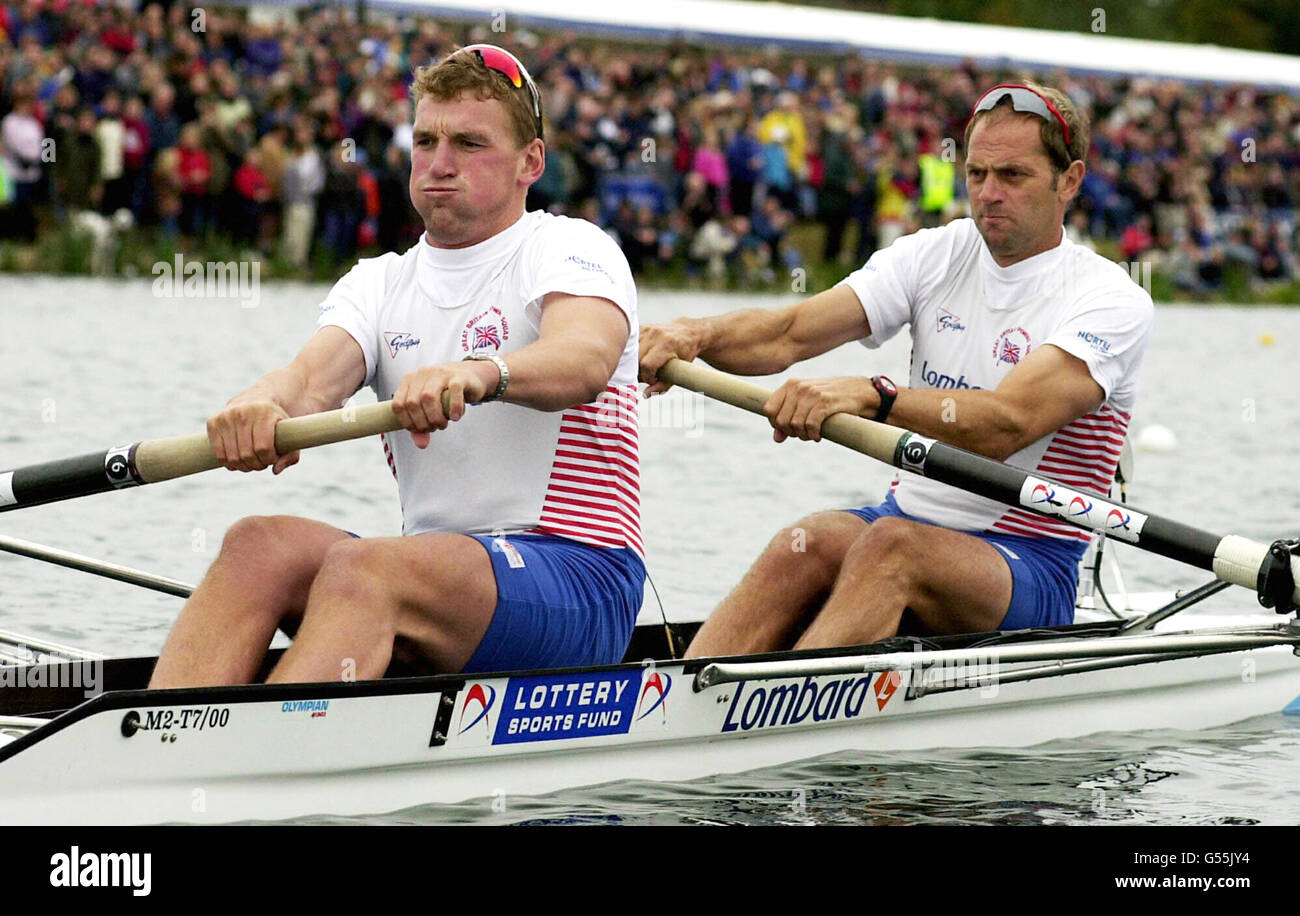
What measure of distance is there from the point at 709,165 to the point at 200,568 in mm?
15504

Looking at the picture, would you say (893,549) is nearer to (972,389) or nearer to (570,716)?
(972,389)

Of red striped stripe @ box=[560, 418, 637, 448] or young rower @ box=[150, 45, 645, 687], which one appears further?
red striped stripe @ box=[560, 418, 637, 448]

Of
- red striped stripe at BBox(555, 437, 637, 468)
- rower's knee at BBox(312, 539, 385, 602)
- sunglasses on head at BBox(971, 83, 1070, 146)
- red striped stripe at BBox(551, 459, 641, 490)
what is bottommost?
rower's knee at BBox(312, 539, 385, 602)

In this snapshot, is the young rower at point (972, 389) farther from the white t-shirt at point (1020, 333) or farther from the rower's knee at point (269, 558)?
the rower's knee at point (269, 558)

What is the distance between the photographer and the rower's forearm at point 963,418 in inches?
243

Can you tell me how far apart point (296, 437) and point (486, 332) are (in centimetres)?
61

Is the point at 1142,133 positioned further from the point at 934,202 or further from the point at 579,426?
the point at 579,426

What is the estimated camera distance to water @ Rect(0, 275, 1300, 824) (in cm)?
610

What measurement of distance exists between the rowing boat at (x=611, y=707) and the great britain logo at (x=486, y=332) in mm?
485

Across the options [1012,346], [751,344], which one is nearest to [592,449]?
[751,344]

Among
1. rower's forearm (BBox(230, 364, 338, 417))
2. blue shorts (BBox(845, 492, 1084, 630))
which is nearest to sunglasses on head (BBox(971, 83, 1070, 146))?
blue shorts (BBox(845, 492, 1084, 630))

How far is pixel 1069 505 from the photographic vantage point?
6.02 metres

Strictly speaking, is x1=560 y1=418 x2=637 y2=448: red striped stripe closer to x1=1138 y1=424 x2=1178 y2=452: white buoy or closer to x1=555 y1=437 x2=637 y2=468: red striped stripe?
x1=555 y1=437 x2=637 y2=468: red striped stripe

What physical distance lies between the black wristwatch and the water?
109 cm
